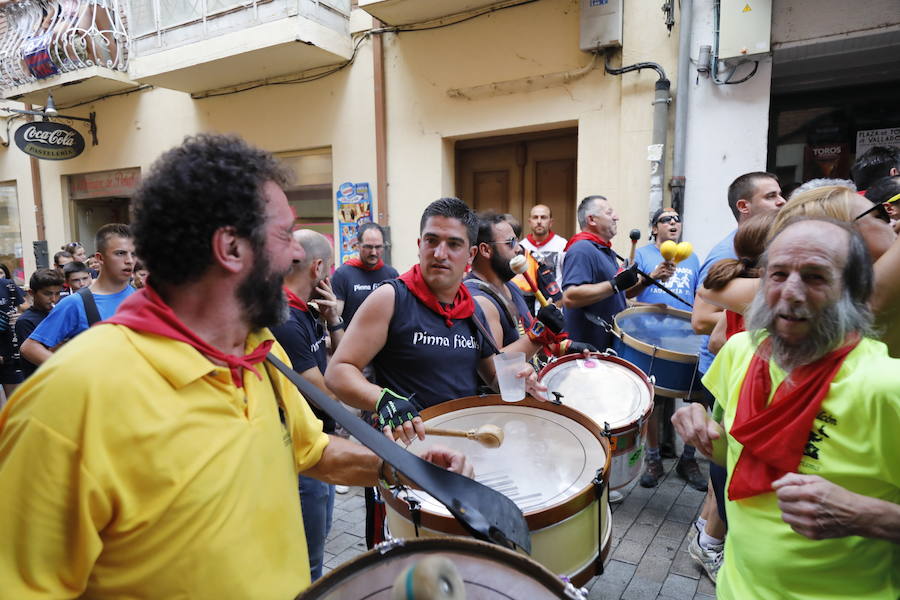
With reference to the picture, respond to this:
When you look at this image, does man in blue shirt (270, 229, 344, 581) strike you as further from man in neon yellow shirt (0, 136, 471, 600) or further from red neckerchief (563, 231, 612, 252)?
red neckerchief (563, 231, 612, 252)

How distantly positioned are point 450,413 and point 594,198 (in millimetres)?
2862

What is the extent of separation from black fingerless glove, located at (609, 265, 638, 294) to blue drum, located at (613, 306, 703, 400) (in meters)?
0.17

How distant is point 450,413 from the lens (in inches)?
81.7

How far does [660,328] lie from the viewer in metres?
3.81

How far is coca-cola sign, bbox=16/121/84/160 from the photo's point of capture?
938 cm

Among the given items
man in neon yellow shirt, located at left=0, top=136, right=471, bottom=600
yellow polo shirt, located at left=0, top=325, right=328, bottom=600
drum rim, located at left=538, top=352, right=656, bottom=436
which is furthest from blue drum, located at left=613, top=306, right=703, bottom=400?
yellow polo shirt, located at left=0, top=325, right=328, bottom=600

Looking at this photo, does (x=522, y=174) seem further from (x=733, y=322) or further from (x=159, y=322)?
(x=159, y=322)

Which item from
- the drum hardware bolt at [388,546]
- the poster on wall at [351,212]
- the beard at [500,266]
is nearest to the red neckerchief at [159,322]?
the drum hardware bolt at [388,546]

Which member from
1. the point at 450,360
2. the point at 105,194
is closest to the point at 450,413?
the point at 450,360

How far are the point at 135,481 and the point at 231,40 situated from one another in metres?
8.01

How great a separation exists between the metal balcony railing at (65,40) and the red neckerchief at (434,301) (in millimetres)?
9680

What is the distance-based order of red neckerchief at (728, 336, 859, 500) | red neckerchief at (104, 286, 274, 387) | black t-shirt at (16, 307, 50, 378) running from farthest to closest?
1. black t-shirt at (16, 307, 50, 378)
2. red neckerchief at (728, 336, 859, 500)
3. red neckerchief at (104, 286, 274, 387)

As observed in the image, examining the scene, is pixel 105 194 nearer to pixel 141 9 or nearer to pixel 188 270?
pixel 141 9

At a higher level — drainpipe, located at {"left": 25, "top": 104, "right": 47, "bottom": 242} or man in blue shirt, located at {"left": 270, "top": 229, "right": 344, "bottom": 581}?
drainpipe, located at {"left": 25, "top": 104, "right": 47, "bottom": 242}
